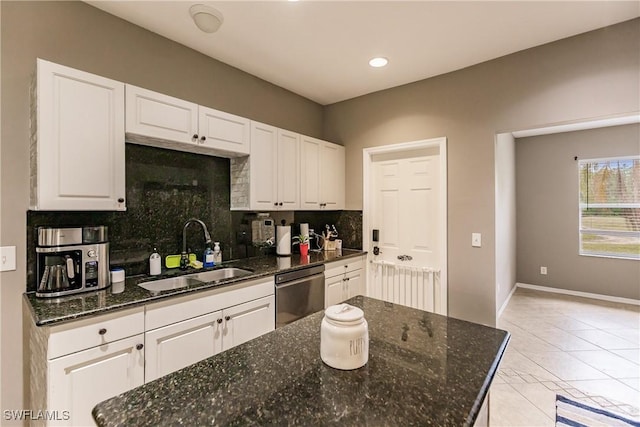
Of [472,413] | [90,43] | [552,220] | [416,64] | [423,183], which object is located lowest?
[472,413]

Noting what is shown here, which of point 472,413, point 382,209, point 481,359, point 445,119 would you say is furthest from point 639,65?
point 472,413

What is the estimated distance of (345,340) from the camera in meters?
0.97

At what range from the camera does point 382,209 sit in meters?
3.55

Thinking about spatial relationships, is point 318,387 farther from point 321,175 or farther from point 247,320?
point 321,175

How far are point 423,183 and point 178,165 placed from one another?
2416 millimetres

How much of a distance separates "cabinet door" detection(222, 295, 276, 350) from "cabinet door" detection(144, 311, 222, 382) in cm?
6

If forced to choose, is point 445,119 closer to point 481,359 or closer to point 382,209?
point 382,209

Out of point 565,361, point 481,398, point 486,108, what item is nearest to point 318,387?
point 481,398

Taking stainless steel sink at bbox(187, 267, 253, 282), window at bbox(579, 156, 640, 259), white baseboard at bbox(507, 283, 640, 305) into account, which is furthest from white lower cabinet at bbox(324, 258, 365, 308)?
window at bbox(579, 156, 640, 259)

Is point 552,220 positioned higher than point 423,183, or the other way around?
point 423,183

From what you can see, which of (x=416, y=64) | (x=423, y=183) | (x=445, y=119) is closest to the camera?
(x=416, y=64)

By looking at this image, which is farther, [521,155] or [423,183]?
[521,155]

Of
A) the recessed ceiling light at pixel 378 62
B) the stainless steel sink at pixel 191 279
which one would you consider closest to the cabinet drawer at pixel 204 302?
the stainless steel sink at pixel 191 279

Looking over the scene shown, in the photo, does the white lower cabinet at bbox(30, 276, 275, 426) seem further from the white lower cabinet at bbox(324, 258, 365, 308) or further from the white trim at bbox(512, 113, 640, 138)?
the white trim at bbox(512, 113, 640, 138)
